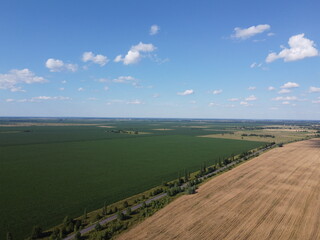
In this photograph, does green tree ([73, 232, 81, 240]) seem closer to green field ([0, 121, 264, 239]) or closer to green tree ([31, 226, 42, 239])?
green tree ([31, 226, 42, 239])

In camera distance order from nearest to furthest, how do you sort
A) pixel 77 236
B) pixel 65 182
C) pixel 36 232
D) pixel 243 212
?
pixel 77 236
pixel 36 232
pixel 243 212
pixel 65 182

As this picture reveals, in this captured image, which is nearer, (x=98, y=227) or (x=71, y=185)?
(x=98, y=227)

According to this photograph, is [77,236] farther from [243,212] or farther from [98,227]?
[243,212]

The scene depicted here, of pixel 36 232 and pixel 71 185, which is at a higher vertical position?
pixel 36 232

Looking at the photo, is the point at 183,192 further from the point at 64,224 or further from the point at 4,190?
the point at 4,190

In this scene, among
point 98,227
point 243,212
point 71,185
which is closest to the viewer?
point 98,227

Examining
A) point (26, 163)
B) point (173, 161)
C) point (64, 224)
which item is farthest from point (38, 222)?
point (173, 161)

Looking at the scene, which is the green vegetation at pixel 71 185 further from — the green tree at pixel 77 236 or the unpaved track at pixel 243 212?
the unpaved track at pixel 243 212

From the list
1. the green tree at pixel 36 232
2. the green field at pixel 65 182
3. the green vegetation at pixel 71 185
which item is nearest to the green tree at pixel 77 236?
the green vegetation at pixel 71 185

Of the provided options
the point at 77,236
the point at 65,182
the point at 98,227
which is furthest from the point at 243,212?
the point at 65,182
